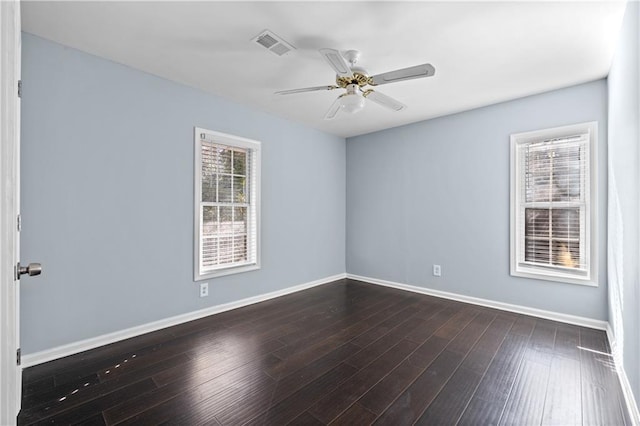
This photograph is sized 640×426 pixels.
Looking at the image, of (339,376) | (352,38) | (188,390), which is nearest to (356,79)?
(352,38)

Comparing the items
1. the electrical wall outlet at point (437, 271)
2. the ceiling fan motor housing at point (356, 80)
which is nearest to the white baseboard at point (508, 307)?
the electrical wall outlet at point (437, 271)

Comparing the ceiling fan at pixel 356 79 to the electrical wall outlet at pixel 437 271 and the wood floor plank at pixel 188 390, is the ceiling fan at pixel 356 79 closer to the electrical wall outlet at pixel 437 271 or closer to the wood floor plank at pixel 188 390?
the wood floor plank at pixel 188 390

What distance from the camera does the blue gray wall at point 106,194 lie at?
2.37 metres

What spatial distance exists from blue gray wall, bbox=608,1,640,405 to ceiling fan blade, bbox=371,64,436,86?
1139 mm

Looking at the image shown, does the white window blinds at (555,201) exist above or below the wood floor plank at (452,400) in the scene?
above

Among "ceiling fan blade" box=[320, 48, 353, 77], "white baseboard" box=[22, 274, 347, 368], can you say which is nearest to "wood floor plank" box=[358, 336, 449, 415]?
"white baseboard" box=[22, 274, 347, 368]

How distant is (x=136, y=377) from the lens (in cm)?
217

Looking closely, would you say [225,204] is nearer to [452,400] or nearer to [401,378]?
[401,378]

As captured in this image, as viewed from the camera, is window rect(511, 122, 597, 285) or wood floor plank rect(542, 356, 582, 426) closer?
wood floor plank rect(542, 356, 582, 426)

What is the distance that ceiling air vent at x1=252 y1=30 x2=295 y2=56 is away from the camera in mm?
2236

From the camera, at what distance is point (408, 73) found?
2.23 m

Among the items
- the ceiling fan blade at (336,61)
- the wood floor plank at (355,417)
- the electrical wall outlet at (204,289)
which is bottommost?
the wood floor plank at (355,417)

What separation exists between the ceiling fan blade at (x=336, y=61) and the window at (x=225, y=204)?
1.87 m

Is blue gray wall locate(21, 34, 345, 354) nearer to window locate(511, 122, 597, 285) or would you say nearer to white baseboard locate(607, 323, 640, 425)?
window locate(511, 122, 597, 285)
